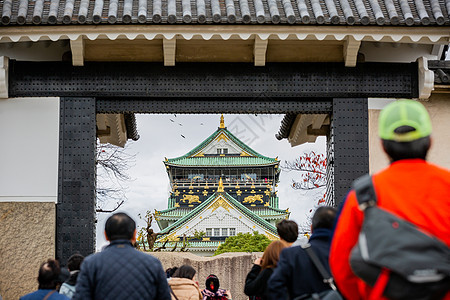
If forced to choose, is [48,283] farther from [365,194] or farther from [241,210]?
[241,210]

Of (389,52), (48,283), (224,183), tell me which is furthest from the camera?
A: (224,183)

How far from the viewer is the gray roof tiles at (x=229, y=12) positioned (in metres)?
8.45

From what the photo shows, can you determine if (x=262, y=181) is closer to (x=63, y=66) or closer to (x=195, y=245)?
(x=195, y=245)

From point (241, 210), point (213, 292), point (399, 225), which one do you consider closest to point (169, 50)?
point (213, 292)

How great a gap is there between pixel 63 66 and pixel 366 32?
3868mm

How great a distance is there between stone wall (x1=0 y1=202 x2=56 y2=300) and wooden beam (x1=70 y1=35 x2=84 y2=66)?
182cm

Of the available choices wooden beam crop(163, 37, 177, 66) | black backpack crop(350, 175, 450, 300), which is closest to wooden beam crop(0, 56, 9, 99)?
wooden beam crop(163, 37, 177, 66)

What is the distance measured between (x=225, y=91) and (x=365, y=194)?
6338 millimetres

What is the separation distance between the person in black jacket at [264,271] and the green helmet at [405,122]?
2.48m

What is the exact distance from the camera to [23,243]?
8836mm

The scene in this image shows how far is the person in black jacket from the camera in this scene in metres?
5.48

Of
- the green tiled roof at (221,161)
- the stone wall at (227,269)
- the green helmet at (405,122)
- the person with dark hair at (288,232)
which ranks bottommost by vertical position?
the stone wall at (227,269)

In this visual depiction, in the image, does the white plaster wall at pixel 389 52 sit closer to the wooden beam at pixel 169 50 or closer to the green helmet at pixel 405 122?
the wooden beam at pixel 169 50

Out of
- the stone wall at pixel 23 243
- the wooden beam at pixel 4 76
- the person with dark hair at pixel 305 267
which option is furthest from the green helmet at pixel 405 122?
the wooden beam at pixel 4 76
